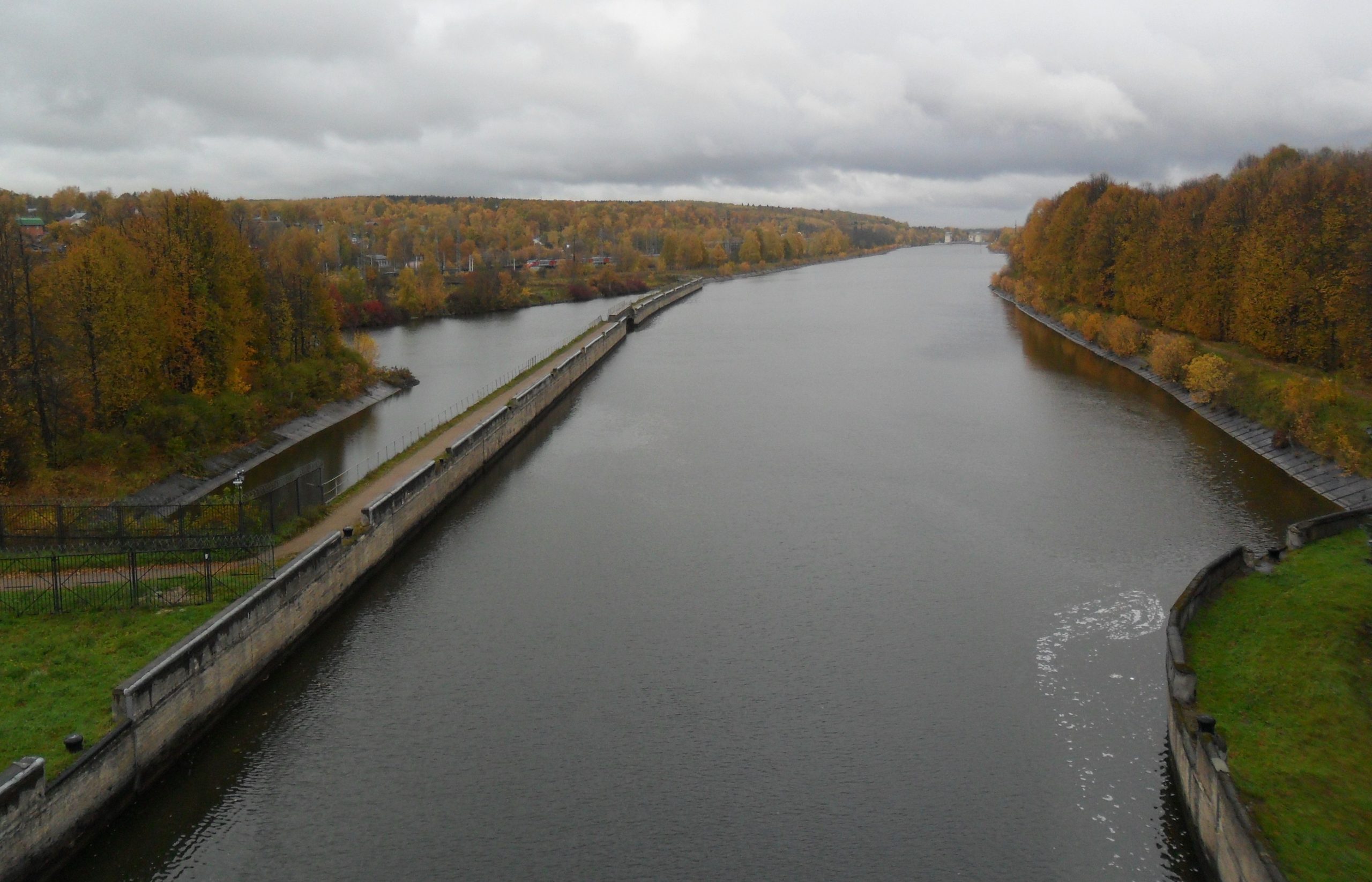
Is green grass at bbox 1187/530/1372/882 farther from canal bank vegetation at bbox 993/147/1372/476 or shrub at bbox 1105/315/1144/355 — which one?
shrub at bbox 1105/315/1144/355

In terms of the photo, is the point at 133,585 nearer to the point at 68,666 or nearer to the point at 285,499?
the point at 68,666

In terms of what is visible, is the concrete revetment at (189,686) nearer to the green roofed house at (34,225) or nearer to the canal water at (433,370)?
the canal water at (433,370)

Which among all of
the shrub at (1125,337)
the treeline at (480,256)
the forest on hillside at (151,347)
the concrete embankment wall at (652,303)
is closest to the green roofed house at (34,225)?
the treeline at (480,256)

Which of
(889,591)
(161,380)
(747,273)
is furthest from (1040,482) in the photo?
(747,273)

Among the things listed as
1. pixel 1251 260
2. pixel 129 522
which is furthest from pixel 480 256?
pixel 129 522

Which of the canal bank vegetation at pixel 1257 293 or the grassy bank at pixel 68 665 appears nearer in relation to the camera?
the grassy bank at pixel 68 665

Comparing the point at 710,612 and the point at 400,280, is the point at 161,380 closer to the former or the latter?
the point at 710,612
